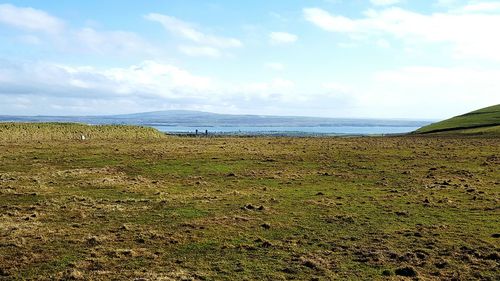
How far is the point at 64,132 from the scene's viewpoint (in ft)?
276

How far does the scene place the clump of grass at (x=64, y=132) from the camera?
73.8 meters

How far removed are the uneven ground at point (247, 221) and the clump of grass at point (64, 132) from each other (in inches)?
1376

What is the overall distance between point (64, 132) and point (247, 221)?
233 ft

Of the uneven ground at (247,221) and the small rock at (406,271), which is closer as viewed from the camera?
the small rock at (406,271)

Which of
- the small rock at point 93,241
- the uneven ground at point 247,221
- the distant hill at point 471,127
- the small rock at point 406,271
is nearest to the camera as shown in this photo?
the small rock at point 406,271

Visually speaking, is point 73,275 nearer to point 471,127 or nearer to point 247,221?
point 247,221

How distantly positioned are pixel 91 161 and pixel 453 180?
110 ft

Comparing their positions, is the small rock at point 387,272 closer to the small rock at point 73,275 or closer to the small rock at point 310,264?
the small rock at point 310,264

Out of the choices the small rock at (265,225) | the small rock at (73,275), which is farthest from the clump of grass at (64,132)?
the small rock at (73,275)

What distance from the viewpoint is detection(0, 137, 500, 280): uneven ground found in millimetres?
16094

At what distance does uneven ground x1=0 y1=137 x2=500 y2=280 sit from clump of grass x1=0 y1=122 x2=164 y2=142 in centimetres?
3494

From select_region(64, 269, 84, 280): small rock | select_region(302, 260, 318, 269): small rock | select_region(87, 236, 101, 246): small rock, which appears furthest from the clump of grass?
select_region(302, 260, 318, 269): small rock

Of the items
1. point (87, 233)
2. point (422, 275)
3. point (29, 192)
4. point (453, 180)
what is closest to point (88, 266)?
point (87, 233)

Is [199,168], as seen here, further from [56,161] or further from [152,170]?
[56,161]
